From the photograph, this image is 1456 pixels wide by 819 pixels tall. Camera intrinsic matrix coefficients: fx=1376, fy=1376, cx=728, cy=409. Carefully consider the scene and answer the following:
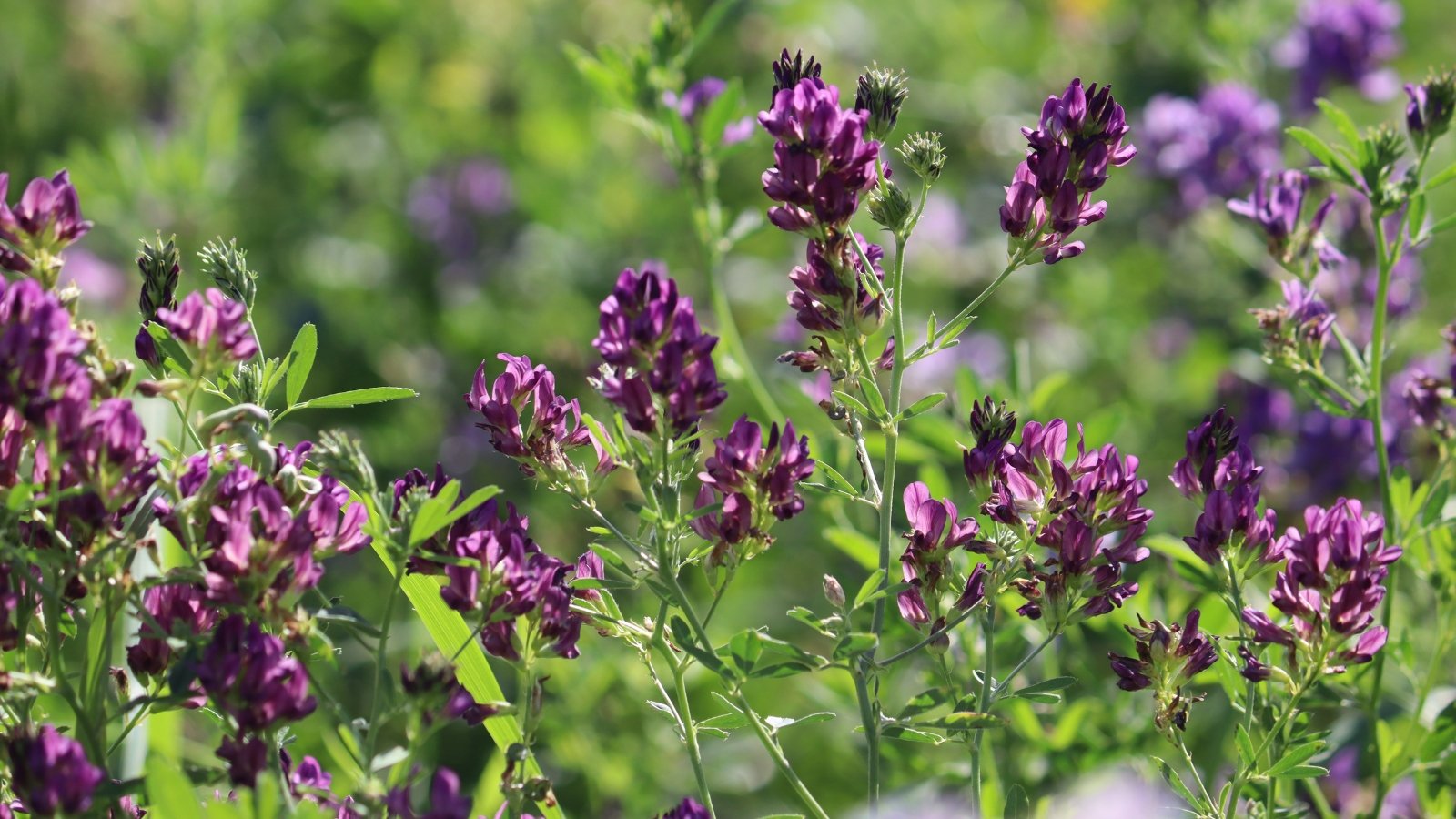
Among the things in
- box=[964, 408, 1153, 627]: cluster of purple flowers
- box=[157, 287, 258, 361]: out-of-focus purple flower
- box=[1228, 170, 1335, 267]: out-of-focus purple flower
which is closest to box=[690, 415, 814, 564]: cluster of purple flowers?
box=[964, 408, 1153, 627]: cluster of purple flowers

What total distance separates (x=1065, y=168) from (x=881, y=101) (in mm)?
168

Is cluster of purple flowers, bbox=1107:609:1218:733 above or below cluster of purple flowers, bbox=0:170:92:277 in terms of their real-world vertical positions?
below

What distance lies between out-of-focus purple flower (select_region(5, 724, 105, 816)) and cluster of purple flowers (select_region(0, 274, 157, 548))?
0.16 metres

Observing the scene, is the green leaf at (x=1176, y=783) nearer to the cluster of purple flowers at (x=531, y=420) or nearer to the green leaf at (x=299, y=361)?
the cluster of purple flowers at (x=531, y=420)

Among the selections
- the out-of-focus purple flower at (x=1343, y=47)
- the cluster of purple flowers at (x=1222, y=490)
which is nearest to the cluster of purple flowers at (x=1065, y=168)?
the cluster of purple flowers at (x=1222, y=490)

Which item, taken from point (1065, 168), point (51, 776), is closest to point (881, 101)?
point (1065, 168)

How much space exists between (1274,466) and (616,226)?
2017 mm

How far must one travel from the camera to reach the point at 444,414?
12.2ft

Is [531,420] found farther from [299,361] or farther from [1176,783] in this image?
[1176,783]

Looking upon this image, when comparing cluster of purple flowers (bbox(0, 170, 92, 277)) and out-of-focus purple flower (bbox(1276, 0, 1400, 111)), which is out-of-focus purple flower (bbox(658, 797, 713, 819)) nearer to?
cluster of purple flowers (bbox(0, 170, 92, 277))

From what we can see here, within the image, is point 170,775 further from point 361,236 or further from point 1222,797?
point 361,236

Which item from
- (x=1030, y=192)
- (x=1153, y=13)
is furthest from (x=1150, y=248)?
(x=1030, y=192)

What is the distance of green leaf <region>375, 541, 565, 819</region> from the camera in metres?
1.29

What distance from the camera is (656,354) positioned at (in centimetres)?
106
